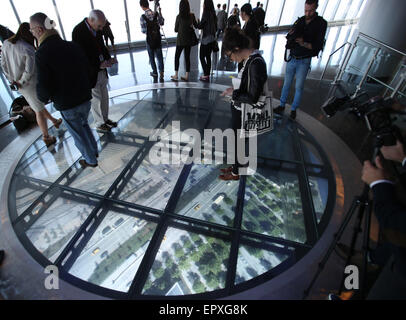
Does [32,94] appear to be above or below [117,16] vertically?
below

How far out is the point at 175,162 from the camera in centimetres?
317

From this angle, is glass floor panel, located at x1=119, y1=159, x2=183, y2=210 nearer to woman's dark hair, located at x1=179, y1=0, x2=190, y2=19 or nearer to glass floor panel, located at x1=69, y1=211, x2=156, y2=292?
glass floor panel, located at x1=69, y1=211, x2=156, y2=292

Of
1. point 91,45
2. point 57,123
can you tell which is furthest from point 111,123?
point 91,45

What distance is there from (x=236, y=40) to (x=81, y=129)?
2030 mm

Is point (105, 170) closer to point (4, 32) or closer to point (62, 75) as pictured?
point (62, 75)

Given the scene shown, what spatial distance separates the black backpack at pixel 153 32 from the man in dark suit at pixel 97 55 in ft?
6.17

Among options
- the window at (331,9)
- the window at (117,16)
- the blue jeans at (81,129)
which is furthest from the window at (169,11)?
the window at (331,9)

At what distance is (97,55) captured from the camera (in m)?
2.94

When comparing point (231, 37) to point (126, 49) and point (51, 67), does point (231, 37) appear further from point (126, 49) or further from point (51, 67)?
point (126, 49)

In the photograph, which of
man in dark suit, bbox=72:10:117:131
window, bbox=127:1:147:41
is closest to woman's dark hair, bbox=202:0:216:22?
man in dark suit, bbox=72:10:117:131

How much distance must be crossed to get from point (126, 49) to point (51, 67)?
266 inches

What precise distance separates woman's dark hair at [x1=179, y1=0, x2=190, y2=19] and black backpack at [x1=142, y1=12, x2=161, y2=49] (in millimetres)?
564

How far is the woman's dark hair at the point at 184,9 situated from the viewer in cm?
435

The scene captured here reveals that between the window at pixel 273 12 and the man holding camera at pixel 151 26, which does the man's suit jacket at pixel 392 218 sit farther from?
the window at pixel 273 12
